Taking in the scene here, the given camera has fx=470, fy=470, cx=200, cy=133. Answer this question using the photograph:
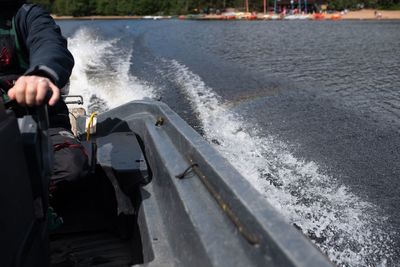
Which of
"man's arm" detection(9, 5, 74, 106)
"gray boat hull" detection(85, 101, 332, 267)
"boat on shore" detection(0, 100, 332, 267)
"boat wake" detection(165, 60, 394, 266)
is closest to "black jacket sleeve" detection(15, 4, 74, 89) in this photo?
"man's arm" detection(9, 5, 74, 106)

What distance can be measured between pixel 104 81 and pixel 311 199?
769 cm

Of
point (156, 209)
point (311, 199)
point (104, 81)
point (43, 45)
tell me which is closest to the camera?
point (43, 45)

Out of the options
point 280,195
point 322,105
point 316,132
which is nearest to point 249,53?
point 322,105

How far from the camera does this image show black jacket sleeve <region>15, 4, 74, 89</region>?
5.38ft

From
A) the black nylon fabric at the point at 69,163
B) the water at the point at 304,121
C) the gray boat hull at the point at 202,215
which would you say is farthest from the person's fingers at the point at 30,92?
the water at the point at 304,121

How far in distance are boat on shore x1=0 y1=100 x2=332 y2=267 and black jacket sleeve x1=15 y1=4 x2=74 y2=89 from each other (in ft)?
0.71

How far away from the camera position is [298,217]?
371 centimetres

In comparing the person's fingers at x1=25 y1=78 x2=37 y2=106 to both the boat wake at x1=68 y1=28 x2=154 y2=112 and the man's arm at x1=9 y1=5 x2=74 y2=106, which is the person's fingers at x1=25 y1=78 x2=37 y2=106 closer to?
the man's arm at x1=9 y1=5 x2=74 y2=106

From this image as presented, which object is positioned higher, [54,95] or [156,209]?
[54,95]

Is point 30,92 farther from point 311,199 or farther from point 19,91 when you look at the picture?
point 311,199

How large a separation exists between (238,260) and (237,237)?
11 centimetres

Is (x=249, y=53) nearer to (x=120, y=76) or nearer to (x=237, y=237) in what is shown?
(x=120, y=76)

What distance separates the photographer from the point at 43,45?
194 cm

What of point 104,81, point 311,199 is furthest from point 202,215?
point 104,81
